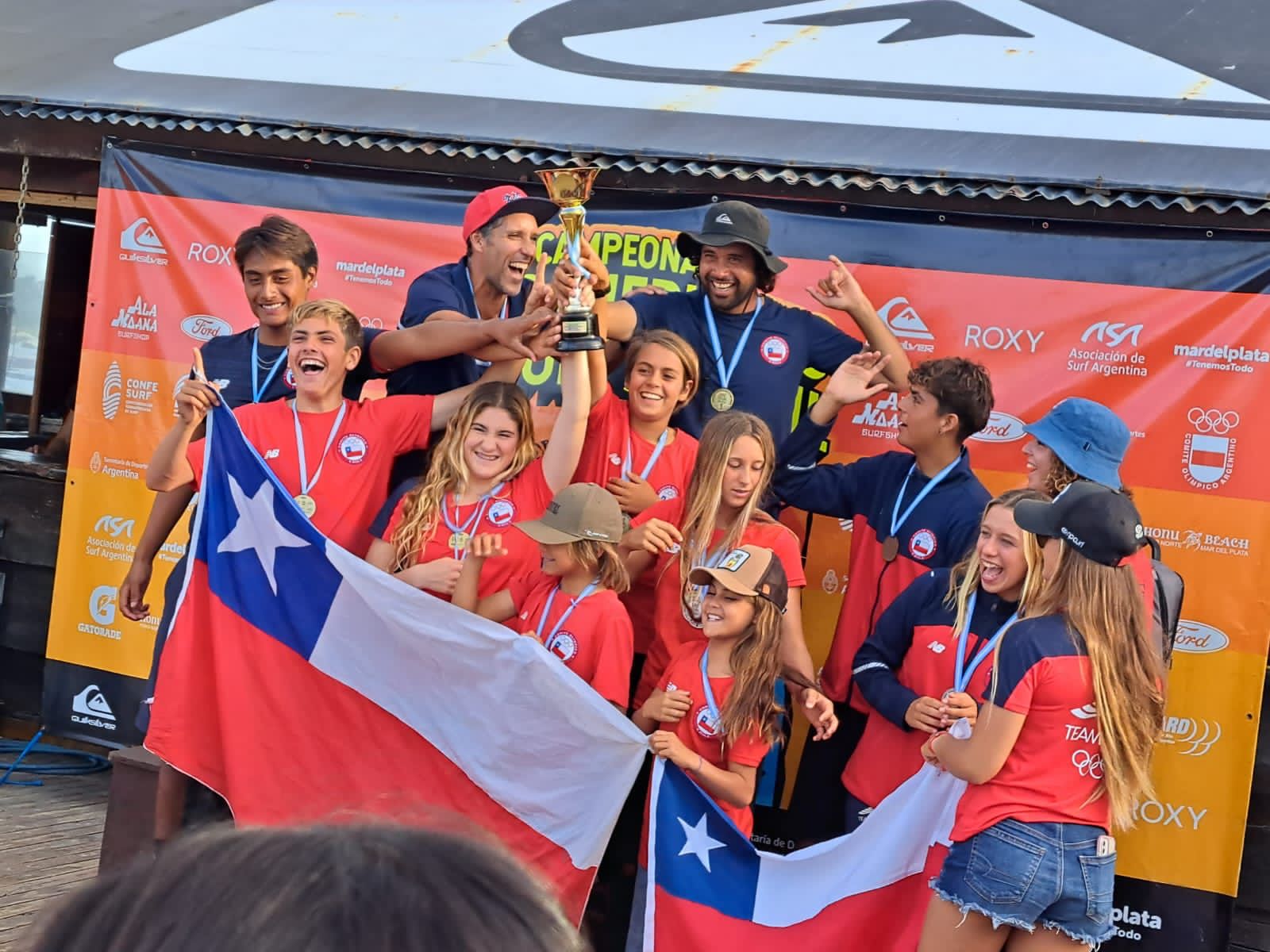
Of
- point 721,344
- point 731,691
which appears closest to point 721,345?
point 721,344

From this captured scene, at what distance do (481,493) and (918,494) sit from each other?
1384 mm

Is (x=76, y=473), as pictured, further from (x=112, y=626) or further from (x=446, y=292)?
(x=446, y=292)

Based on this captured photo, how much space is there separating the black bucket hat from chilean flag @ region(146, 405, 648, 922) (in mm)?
1512

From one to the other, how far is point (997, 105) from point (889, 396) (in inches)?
49.6

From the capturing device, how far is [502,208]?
14.6ft

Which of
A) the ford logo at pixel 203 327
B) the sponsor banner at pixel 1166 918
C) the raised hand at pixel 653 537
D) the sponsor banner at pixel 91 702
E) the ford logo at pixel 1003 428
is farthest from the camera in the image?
the sponsor banner at pixel 91 702

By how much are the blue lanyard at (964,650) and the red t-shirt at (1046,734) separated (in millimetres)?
463

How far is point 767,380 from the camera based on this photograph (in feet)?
14.9

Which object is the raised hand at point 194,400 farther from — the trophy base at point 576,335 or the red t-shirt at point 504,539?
the trophy base at point 576,335

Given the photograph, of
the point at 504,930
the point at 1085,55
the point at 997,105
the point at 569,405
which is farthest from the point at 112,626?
the point at 504,930

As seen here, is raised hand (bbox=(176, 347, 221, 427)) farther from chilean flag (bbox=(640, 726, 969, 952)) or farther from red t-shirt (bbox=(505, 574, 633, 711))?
chilean flag (bbox=(640, 726, 969, 952))

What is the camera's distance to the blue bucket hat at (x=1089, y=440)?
3.70 meters

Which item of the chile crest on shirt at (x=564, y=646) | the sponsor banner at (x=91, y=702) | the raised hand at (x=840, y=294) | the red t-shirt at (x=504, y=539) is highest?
the raised hand at (x=840, y=294)

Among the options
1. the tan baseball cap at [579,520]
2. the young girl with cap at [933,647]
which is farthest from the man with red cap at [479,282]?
the young girl with cap at [933,647]
